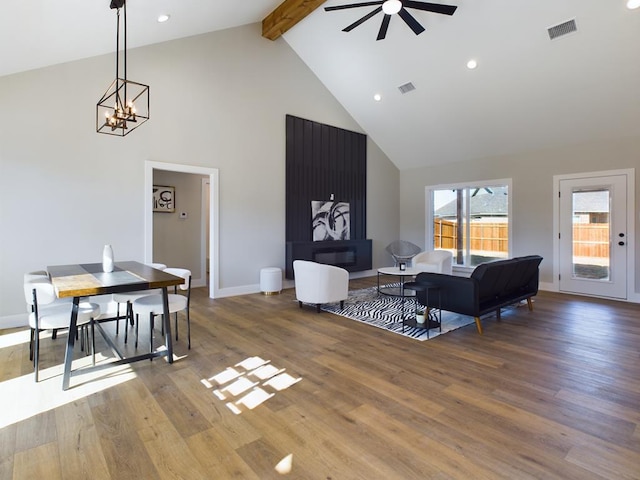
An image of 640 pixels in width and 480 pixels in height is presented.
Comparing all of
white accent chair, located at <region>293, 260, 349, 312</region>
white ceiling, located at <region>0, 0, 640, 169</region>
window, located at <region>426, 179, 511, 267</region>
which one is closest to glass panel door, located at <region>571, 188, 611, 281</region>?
white ceiling, located at <region>0, 0, 640, 169</region>

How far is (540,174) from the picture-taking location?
6750mm

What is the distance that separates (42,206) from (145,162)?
1406mm

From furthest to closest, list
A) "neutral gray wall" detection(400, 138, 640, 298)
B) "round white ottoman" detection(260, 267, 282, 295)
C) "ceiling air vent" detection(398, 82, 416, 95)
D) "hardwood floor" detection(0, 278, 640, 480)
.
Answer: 1. "ceiling air vent" detection(398, 82, 416, 95)
2. "round white ottoman" detection(260, 267, 282, 295)
3. "neutral gray wall" detection(400, 138, 640, 298)
4. "hardwood floor" detection(0, 278, 640, 480)

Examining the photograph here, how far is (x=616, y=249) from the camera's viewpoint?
591 centimetres

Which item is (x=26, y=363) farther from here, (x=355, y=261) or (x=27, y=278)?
(x=355, y=261)

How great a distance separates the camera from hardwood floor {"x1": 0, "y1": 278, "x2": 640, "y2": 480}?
1831 millimetres

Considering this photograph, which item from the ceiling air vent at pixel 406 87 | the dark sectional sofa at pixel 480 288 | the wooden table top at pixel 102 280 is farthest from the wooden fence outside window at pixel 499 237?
the wooden table top at pixel 102 280

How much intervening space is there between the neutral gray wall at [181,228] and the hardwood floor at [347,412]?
10.2 feet

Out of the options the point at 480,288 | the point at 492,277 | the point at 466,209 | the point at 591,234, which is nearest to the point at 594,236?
the point at 591,234

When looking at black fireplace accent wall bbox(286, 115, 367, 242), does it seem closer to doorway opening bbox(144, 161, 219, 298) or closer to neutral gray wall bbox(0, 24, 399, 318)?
neutral gray wall bbox(0, 24, 399, 318)

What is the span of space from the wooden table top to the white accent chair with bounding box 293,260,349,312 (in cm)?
203

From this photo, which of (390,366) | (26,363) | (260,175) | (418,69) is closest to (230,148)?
(260,175)

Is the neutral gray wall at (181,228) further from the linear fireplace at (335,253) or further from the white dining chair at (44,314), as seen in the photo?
the white dining chair at (44,314)

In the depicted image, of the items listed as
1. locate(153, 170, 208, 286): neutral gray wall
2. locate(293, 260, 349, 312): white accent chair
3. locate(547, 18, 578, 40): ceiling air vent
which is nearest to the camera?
locate(547, 18, 578, 40): ceiling air vent
